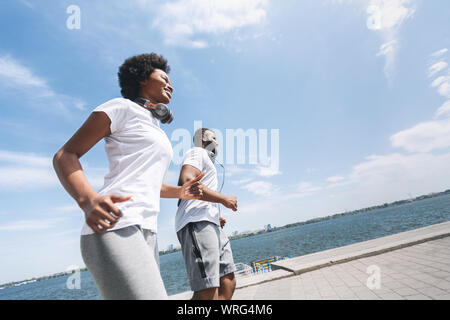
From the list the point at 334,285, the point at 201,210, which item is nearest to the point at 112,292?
the point at 201,210

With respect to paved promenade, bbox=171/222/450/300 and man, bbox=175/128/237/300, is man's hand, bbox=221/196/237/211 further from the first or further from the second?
paved promenade, bbox=171/222/450/300

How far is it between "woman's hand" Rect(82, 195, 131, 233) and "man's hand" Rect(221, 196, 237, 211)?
1.33m

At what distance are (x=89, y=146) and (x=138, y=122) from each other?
0.93 ft

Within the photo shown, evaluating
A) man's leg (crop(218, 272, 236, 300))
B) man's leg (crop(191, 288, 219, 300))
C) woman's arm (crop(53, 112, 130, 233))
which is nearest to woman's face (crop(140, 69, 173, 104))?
woman's arm (crop(53, 112, 130, 233))

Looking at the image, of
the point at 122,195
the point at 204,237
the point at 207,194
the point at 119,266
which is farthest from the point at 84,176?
the point at 204,237

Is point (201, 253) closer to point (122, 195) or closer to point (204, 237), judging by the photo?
point (204, 237)

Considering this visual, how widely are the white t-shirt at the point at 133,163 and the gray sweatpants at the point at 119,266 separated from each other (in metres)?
0.10

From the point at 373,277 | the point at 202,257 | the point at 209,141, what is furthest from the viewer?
the point at 373,277

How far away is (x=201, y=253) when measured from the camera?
205 cm

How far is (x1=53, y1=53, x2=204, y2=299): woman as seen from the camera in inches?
38.3

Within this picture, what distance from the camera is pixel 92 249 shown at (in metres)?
1.00

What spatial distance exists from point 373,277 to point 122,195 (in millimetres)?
4280

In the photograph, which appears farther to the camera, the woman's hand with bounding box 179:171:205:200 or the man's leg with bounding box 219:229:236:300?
the man's leg with bounding box 219:229:236:300
